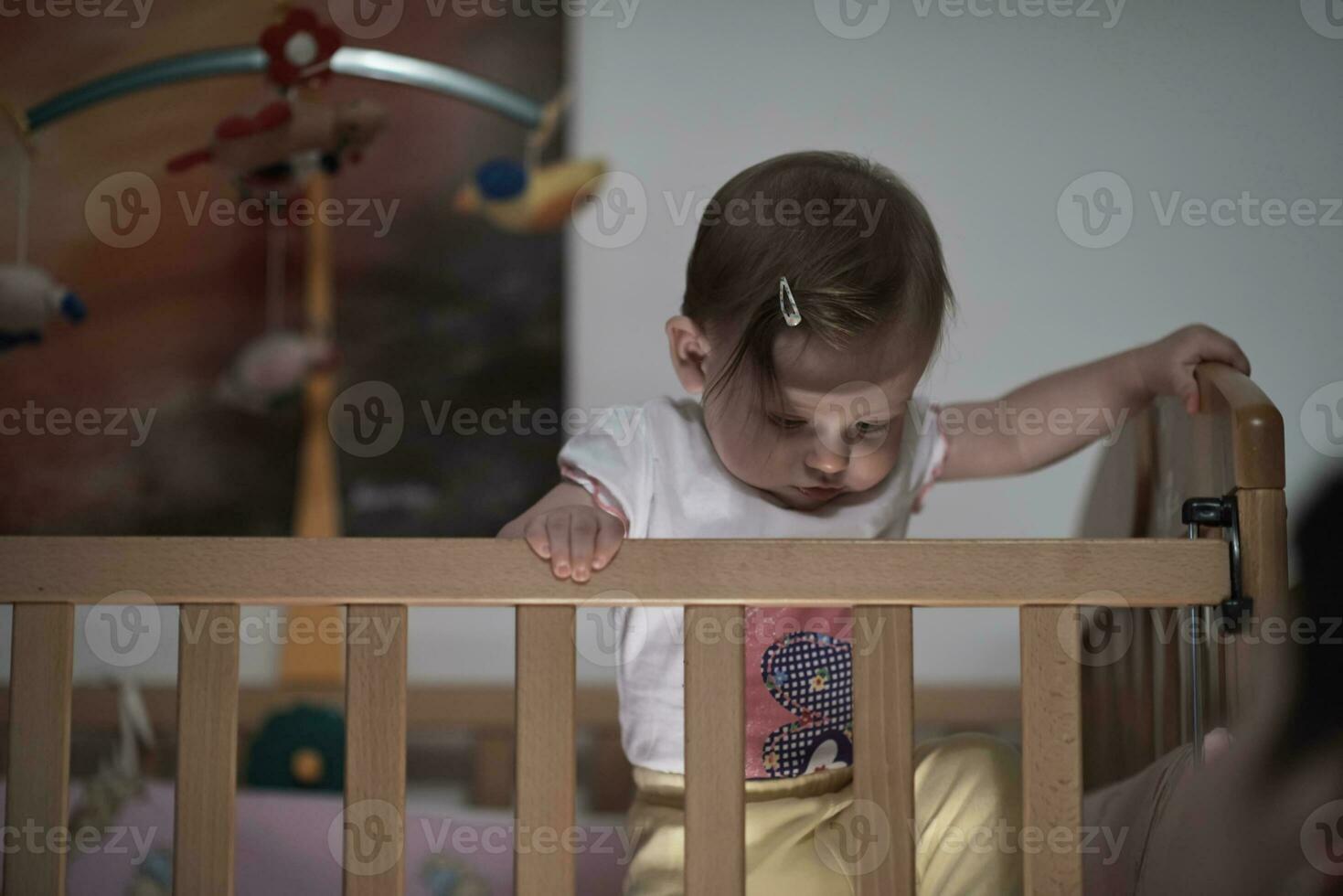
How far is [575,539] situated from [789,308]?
244mm

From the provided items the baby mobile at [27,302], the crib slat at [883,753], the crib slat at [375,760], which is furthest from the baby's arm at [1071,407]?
the baby mobile at [27,302]

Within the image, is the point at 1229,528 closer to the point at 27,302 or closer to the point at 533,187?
the point at 533,187

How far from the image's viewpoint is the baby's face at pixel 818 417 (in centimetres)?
96

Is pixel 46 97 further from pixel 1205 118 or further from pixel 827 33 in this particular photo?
pixel 1205 118

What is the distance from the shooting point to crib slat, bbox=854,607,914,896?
2.62 ft

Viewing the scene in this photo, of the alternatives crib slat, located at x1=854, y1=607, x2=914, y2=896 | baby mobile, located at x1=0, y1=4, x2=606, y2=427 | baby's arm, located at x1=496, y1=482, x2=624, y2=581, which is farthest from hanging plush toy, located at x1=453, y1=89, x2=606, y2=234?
crib slat, located at x1=854, y1=607, x2=914, y2=896

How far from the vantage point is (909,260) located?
1.00 m

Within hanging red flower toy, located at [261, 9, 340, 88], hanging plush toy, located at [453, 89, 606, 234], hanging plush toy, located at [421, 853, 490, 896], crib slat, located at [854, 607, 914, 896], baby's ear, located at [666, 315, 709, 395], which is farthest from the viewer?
hanging plush toy, located at [453, 89, 606, 234]

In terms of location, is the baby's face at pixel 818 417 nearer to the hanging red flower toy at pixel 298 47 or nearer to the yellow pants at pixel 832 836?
the yellow pants at pixel 832 836

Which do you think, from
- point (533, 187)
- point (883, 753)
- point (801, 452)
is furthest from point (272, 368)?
point (883, 753)

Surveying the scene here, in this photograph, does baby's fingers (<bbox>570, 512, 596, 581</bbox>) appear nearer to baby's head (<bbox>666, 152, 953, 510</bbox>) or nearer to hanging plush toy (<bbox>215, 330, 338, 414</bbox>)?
baby's head (<bbox>666, 152, 953, 510</bbox>)

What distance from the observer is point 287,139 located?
65.1 inches

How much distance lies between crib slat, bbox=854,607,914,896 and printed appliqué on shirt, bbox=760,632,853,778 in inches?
9.2

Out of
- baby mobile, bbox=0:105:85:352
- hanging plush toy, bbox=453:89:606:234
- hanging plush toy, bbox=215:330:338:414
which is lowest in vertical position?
hanging plush toy, bbox=215:330:338:414
